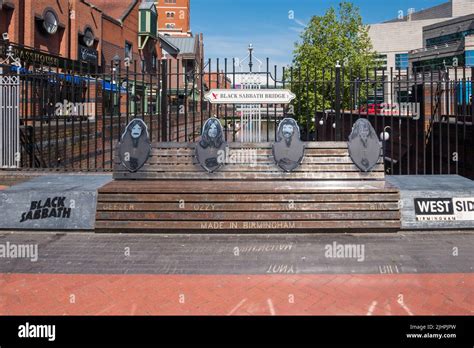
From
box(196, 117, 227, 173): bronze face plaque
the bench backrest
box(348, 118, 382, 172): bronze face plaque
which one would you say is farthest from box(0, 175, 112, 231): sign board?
box(348, 118, 382, 172): bronze face plaque

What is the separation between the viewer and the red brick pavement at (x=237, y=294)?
4.22 metres

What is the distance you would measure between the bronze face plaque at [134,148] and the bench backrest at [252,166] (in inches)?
4.3

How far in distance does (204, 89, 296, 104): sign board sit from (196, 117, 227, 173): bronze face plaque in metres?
1.21

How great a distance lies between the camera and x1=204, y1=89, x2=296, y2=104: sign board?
29.4ft

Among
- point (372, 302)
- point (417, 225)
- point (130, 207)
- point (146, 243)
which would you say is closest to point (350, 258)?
point (372, 302)

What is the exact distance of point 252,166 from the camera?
811 cm

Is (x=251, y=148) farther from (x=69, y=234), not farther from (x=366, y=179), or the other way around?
(x=69, y=234)

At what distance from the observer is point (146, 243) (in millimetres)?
6523

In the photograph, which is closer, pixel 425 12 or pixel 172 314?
pixel 172 314

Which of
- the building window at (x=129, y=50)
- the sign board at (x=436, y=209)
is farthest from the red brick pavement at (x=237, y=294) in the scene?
the building window at (x=129, y=50)

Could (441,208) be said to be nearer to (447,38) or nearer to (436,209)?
(436,209)

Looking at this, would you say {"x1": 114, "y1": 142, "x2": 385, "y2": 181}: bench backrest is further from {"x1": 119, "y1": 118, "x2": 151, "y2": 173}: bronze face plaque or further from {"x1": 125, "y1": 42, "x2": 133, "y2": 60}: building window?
{"x1": 125, "y1": 42, "x2": 133, "y2": 60}: building window

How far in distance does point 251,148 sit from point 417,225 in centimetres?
356

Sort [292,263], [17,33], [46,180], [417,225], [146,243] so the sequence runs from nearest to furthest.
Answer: [292,263] < [146,243] < [417,225] < [46,180] < [17,33]
